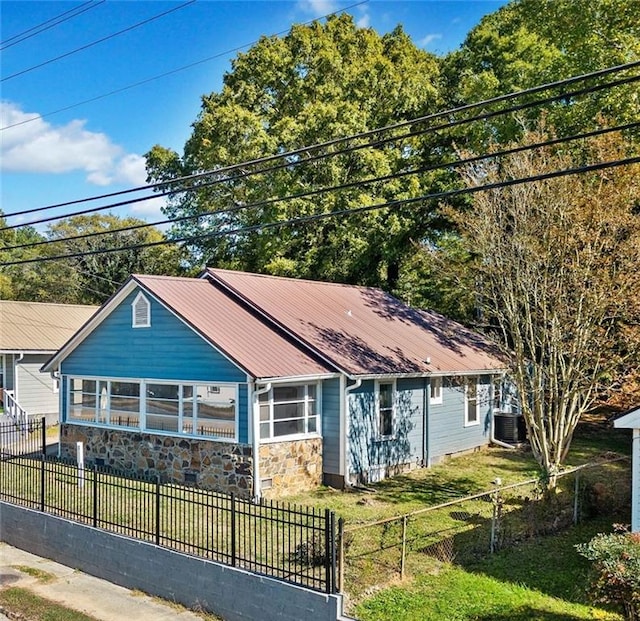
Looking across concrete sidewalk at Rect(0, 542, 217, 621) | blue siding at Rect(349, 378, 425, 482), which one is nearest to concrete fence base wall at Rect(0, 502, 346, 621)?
concrete sidewalk at Rect(0, 542, 217, 621)

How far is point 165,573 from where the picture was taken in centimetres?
1048

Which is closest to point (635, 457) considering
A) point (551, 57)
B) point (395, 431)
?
point (395, 431)

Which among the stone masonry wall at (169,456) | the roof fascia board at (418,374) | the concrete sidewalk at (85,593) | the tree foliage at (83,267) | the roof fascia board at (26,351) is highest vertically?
the tree foliage at (83,267)

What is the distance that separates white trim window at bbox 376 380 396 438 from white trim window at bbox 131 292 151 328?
6.19 m

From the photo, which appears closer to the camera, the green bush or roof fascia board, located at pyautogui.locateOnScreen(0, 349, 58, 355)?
the green bush

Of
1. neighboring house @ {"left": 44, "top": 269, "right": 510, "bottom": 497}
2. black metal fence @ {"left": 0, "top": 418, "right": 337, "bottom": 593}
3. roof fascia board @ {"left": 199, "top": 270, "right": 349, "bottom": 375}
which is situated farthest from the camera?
roof fascia board @ {"left": 199, "top": 270, "right": 349, "bottom": 375}

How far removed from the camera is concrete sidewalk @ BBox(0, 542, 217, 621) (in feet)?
32.3

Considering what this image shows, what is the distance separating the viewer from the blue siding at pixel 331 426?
53.2ft

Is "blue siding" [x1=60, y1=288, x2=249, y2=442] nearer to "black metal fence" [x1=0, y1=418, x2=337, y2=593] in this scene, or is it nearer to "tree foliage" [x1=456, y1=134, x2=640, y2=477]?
"black metal fence" [x1=0, y1=418, x2=337, y2=593]

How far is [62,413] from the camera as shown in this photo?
2006 centimetres

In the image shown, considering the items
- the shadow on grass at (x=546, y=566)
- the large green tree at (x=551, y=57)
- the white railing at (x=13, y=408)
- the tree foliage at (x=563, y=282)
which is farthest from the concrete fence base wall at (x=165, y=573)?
the large green tree at (x=551, y=57)

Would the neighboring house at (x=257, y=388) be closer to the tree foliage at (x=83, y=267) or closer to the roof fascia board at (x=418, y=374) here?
the roof fascia board at (x=418, y=374)

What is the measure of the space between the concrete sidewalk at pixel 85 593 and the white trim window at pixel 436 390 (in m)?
10.6

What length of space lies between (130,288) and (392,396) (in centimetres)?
746
